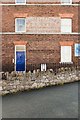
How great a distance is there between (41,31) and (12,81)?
31.5 ft

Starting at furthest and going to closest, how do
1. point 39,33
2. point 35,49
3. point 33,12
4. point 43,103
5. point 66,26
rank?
point 66,26
point 33,12
point 39,33
point 35,49
point 43,103

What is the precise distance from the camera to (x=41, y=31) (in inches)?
988

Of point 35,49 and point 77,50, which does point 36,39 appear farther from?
point 77,50

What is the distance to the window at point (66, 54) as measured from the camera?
25.0 m

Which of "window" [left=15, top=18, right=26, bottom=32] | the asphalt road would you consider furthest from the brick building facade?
the asphalt road

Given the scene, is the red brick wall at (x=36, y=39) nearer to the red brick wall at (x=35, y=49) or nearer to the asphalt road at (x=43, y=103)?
the red brick wall at (x=35, y=49)

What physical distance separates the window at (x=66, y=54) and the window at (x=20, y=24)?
4.52 meters

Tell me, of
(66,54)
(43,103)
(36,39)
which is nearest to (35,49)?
(36,39)

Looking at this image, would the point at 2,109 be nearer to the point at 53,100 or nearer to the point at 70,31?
the point at 53,100

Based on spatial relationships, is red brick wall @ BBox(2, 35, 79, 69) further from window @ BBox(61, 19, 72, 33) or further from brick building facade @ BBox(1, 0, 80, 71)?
window @ BBox(61, 19, 72, 33)

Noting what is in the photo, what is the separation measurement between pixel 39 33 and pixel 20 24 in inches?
86.2

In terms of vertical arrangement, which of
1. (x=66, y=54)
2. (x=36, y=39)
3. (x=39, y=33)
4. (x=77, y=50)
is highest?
(x=39, y=33)

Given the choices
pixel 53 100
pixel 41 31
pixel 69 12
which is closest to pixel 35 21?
pixel 41 31

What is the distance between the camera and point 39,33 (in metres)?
25.0
